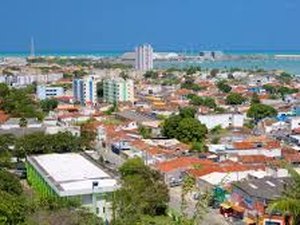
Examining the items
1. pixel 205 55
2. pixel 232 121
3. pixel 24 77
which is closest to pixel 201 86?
pixel 24 77

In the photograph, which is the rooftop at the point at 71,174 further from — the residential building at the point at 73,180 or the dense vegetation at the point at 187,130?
the dense vegetation at the point at 187,130

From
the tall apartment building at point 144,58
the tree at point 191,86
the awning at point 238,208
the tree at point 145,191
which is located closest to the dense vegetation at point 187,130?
the tree at point 145,191

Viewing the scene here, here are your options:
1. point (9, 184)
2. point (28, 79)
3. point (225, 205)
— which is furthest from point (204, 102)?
point (28, 79)

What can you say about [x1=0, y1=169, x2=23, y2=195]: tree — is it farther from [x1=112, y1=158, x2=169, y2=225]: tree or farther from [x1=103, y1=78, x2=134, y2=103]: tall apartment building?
[x1=103, y1=78, x2=134, y2=103]: tall apartment building

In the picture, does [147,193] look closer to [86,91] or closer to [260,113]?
[260,113]

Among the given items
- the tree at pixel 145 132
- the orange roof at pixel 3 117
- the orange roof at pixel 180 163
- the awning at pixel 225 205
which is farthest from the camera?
the orange roof at pixel 3 117

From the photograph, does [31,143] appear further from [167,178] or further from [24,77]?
[24,77]

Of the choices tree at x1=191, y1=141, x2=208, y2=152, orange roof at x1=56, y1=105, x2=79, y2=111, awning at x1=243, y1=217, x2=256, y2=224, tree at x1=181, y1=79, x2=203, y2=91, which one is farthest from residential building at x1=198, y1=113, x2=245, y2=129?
tree at x1=181, y1=79, x2=203, y2=91
